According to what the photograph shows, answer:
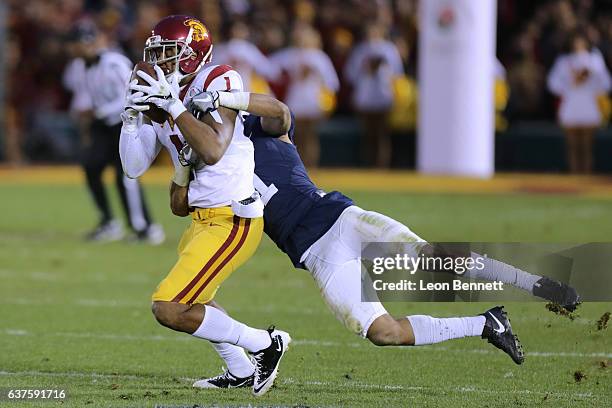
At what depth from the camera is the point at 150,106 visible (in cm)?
600

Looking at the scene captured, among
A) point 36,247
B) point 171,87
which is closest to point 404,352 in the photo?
point 171,87

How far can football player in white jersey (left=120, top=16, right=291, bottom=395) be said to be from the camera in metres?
6.00

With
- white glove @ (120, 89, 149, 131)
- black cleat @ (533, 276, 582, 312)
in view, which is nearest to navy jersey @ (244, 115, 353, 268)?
white glove @ (120, 89, 149, 131)

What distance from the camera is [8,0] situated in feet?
66.3

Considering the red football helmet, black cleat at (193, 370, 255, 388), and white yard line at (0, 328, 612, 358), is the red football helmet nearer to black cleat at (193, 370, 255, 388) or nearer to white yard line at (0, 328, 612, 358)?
black cleat at (193, 370, 255, 388)

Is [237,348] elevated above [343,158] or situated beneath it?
elevated above

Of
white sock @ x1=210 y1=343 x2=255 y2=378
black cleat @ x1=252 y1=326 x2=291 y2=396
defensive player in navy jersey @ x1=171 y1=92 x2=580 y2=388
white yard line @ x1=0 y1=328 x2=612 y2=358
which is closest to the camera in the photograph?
defensive player in navy jersey @ x1=171 y1=92 x2=580 y2=388

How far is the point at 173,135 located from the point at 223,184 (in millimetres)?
336

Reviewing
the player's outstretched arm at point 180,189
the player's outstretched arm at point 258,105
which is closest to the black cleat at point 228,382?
the player's outstretched arm at point 180,189

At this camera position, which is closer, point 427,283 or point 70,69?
point 427,283

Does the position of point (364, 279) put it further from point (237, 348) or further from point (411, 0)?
point (411, 0)

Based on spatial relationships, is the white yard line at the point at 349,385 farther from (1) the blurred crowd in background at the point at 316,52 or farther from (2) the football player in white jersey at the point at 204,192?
(1) the blurred crowd in background at the point at 316,52

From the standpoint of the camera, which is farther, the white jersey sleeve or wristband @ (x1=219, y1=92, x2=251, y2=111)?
the white jersey sleeve

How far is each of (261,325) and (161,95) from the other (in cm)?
282
